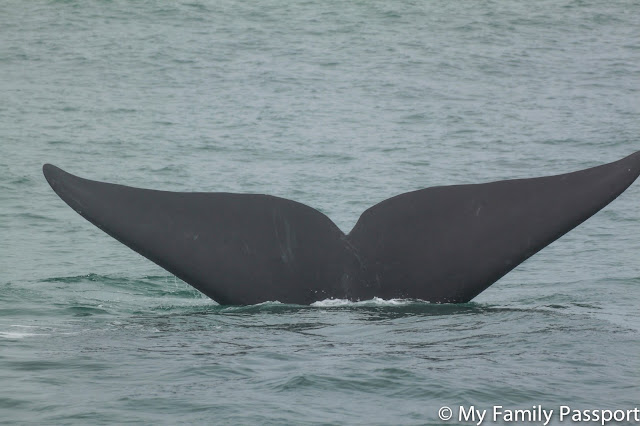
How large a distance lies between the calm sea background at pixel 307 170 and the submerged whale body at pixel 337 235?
0.33m

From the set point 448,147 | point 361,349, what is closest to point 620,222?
point 448,147

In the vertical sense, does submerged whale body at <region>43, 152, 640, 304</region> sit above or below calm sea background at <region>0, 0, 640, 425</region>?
above

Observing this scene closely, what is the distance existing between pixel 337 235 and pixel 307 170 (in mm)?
17232

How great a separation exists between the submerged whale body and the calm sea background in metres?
0.33

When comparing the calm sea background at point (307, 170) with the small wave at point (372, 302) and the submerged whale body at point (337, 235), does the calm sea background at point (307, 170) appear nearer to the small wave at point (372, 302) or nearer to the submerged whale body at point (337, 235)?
the small wave at point (372, 302)

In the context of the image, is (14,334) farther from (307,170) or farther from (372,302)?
(307,170)

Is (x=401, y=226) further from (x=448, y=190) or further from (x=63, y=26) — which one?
(x=63, y=26)

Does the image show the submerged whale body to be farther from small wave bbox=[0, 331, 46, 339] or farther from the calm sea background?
small wave bbox=[0, 331, 46, 339]

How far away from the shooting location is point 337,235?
8023 millimetres

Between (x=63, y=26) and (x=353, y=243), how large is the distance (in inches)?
1629

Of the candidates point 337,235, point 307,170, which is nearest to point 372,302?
point 337,235

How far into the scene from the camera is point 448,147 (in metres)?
27.6

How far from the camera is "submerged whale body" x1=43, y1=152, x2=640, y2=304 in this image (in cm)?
774

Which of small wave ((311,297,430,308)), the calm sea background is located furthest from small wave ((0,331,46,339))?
small wave ((311,297,430,308))
